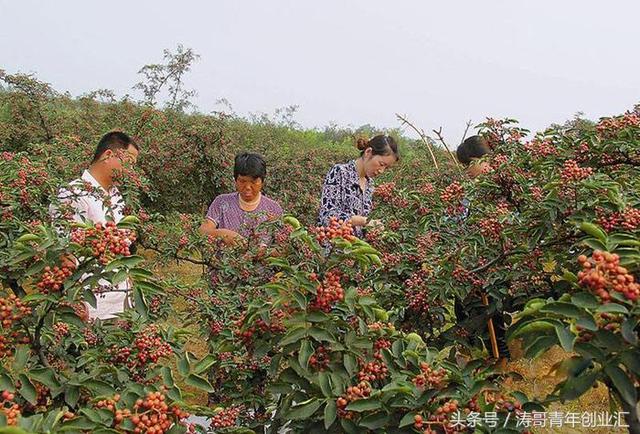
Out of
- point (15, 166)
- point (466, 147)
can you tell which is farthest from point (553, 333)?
point (466, 147)

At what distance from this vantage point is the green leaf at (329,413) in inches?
53.2

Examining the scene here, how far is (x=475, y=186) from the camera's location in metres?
2.32

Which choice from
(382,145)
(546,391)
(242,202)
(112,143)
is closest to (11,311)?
(112,143)

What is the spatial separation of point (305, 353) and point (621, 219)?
93 cm

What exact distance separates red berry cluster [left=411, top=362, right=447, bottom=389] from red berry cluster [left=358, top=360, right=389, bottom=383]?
0.30 feet

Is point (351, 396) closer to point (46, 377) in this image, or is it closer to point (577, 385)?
point (577, 385)

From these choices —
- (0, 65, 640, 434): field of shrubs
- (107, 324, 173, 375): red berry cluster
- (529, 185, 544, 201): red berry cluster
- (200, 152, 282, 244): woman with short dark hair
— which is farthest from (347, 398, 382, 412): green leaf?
(200, 152, 282, 244): woman with short dark hair

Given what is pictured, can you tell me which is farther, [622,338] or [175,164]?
[175,164]

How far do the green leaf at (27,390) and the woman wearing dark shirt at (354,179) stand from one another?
2277mm

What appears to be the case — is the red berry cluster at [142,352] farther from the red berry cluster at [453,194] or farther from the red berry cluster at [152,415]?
the red berry cluster at [453,194]

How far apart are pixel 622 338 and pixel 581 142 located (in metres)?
1.25

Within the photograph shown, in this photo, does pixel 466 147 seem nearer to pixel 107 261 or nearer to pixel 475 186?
pixel 475 186

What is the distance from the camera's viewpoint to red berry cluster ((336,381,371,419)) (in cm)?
138

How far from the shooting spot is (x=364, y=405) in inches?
53.1
